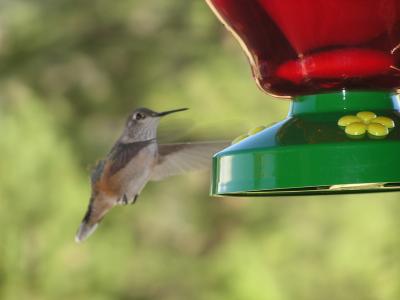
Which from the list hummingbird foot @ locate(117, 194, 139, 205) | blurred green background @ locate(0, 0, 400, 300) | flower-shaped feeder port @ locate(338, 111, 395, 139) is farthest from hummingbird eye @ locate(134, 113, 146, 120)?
blurred green background @ locate(0, 0, 400, 300)

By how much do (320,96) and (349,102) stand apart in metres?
0.08

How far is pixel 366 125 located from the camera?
2.45 meters

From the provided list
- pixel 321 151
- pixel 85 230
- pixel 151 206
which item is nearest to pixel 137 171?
pixel 85 230

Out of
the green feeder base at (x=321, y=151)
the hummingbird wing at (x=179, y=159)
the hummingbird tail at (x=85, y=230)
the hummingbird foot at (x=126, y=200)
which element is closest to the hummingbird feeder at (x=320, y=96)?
the green feeder base at (x=321, y=151)

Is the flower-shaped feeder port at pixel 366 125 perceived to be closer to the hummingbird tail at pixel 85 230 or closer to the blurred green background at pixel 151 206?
the hummingbird tail at pixel 85 230

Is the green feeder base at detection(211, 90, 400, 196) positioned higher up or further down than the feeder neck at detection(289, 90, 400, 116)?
further down

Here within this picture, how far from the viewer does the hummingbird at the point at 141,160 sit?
3.44m

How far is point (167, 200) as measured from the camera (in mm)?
6801

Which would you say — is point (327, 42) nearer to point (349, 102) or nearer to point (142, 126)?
point (349, 102)

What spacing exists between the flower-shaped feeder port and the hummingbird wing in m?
0.96

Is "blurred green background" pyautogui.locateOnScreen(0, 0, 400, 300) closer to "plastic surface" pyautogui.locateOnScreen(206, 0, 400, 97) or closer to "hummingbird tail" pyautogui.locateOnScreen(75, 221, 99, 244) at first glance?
"hummingbird tail" pyautogui.locateOnScreen(75, 221, 99, 244)

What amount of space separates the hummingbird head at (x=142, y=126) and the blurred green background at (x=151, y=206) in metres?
2.77

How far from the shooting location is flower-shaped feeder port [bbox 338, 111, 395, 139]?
2418 millimetres

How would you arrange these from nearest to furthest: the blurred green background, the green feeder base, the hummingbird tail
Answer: the green feeder base → the hummingbird tail → the blurred green background
